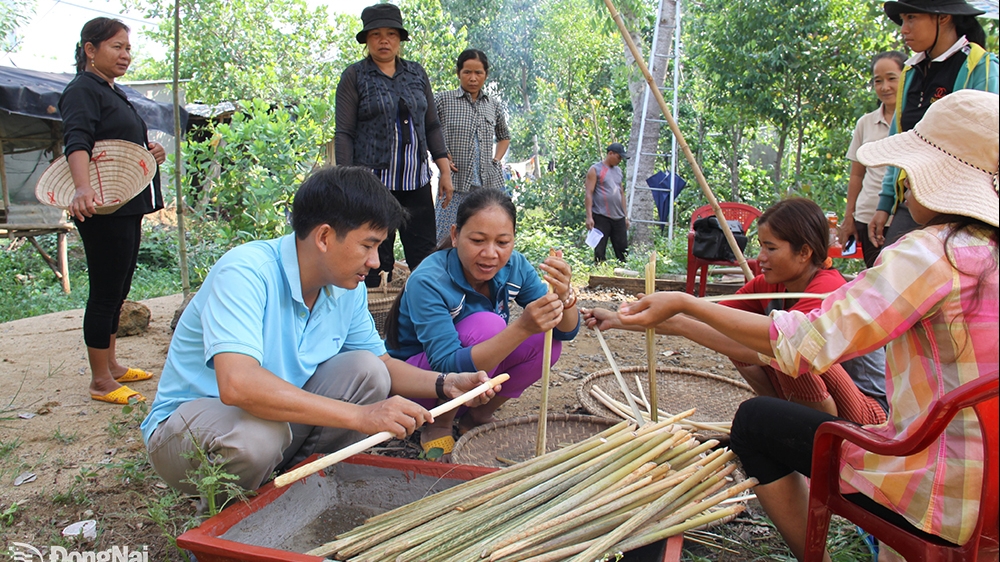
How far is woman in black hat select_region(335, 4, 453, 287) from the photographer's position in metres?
4.17

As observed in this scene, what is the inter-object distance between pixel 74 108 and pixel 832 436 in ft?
11.8

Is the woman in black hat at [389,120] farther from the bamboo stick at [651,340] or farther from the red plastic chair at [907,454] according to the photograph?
the red plastic chair at [907,454]

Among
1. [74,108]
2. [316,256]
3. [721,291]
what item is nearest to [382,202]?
[316,256]

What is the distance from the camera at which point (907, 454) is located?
53.4 inches

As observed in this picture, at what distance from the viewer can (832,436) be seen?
1573 millimetres

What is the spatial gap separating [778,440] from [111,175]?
133 inches

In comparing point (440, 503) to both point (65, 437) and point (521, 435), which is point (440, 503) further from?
point (65, 437)

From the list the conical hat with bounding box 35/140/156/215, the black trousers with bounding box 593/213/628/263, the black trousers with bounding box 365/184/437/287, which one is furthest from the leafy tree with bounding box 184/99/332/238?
the black trousers with bounding box 593/213/628/263

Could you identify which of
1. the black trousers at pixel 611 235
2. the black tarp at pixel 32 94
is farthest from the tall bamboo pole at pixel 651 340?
the black trousers at pixel 611 235

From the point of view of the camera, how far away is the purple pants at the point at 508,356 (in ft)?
8.97

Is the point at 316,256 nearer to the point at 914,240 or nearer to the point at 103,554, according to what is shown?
the point at 103,554

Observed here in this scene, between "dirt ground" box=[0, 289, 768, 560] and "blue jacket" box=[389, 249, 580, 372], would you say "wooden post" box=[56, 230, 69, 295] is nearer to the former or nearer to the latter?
"dirt ground" box=[0, 289, 768, 560]

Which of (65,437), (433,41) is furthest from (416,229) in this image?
(433,41)

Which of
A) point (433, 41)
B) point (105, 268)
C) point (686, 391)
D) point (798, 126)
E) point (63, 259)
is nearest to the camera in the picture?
point (105, 268)
